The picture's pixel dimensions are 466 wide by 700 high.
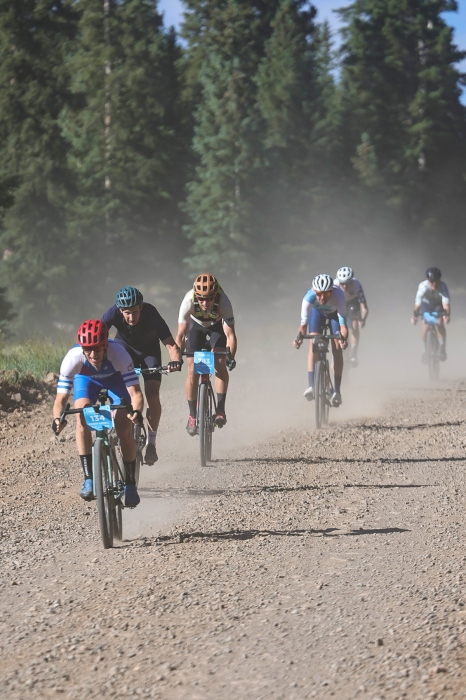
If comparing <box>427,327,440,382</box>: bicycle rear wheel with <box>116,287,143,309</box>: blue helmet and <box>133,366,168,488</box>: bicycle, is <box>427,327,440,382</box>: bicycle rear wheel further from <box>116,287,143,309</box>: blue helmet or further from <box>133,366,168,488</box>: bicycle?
<box>116,287,143,309</box>: blue helmet

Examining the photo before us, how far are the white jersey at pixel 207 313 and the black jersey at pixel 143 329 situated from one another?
0.89 m

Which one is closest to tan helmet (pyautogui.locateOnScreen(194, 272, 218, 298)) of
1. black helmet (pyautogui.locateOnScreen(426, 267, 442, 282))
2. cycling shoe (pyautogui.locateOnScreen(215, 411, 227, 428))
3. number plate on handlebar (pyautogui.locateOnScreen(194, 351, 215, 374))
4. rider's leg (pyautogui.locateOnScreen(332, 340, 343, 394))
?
number plate on handlebar (pyautogui.locateOnScreen(194, 351, 215, 374))

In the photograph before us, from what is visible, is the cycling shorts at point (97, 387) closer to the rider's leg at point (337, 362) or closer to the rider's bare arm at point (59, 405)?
the rider's bare arm at point (59, 405)

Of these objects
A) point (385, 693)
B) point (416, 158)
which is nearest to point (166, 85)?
point (416, 158)

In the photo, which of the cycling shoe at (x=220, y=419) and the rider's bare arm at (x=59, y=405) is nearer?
the rider's bare arm at (x=59, y=405)

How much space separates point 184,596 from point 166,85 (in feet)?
128

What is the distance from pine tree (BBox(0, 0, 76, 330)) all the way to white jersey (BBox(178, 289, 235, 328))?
26804 mm

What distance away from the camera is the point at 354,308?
643 inches

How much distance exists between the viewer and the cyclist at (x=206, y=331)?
9977 millimetres

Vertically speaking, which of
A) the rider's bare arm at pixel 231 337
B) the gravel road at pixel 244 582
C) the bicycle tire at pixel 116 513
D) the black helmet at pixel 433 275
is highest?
the black helmet at pixel 433 275

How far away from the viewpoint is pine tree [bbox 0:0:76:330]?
3609 centimetres

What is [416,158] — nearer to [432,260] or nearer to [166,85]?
[432,260]

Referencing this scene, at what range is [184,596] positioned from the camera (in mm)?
5668

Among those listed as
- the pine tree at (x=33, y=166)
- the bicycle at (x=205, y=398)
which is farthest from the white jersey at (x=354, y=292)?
the pine tree at (x=33, y=166)
